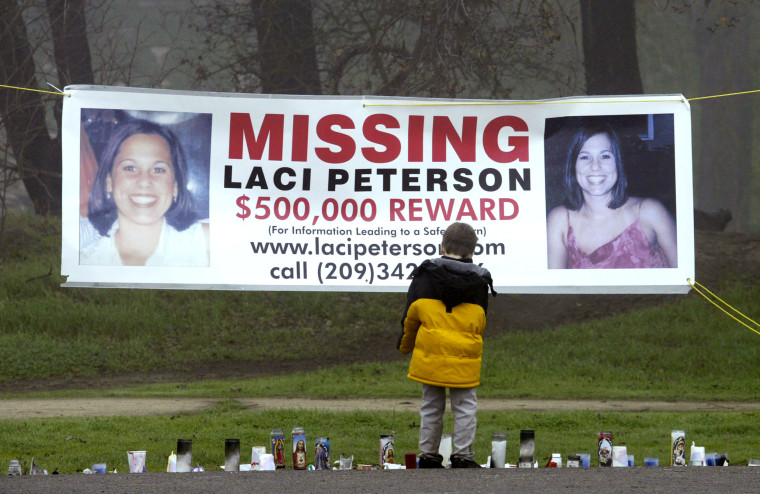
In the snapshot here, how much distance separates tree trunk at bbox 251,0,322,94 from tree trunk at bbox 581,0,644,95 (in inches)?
190

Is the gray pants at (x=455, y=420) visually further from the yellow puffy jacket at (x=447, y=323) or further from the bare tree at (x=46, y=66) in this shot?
the bare tree at (x=46, y=66)

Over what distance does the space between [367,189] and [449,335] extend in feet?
5.93

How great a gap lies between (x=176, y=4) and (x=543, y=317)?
9.25 metres

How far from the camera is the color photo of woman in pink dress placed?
814cm

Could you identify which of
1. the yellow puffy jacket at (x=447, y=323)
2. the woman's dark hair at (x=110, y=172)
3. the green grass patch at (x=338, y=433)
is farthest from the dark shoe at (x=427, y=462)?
the woman's dark hair at (x=110, y=172)

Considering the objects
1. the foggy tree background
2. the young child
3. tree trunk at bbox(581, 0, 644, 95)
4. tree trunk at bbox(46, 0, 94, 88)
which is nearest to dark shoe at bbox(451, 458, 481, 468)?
the young child

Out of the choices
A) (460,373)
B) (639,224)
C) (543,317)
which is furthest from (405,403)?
(543,317)

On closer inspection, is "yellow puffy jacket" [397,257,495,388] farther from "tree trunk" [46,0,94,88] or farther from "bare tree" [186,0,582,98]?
"tree trunk" [46,0,94,88]

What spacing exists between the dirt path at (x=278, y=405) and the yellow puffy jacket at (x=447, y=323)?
4.42m

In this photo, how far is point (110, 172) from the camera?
26.5 ft

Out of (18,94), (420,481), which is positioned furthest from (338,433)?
(18,94)

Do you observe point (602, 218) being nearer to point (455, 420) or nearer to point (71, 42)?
point (455, 420)

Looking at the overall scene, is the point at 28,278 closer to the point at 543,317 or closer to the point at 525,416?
the point at 543,317

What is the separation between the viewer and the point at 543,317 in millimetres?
18000
